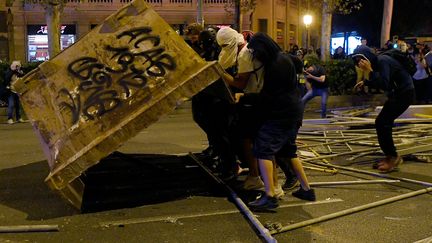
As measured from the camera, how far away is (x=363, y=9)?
41.2m

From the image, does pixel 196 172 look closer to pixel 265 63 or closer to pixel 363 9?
pixel 265 63

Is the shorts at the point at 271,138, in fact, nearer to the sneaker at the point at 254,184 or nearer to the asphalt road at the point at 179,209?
the asphalt road at the point at 179,209

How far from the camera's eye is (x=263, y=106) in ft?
17.5

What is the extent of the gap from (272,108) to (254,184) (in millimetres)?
1172

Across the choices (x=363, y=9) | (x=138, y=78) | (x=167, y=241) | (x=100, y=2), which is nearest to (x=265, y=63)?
(x=138, y=78)

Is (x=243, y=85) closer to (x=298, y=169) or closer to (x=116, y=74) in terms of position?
(x=298, y=169)

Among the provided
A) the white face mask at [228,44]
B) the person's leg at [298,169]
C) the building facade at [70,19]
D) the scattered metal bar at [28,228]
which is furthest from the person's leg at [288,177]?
the building facade at [70,19]

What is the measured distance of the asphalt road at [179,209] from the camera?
Answer: 4699mm

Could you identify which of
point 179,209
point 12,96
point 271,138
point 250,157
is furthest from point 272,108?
point 12,96

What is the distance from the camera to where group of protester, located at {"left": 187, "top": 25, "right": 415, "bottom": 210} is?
5.23 metres

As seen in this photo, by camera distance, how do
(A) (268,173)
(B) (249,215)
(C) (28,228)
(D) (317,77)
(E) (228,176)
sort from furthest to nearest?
(D) (317,77) < (E) (228,176) < (A) (268,173) < (B) (249,215) < (C) (28,228)

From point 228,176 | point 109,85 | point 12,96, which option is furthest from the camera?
point 12,96

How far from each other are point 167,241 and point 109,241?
0.51m

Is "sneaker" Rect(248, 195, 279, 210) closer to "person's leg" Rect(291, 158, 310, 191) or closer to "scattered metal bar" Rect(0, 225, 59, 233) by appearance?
"person's leg" Rect(291, 158, 310, 191)
